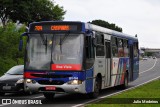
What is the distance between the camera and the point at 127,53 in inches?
1034

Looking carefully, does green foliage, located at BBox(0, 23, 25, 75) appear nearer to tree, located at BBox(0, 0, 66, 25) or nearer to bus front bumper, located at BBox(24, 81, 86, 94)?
tree, located at BBox(0, 0, 66, 25)

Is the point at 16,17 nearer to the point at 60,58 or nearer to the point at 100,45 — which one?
the point at 100,45

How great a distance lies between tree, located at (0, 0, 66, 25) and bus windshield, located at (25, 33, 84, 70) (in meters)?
35.8

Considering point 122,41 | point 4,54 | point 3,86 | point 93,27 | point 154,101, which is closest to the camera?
point 154,101

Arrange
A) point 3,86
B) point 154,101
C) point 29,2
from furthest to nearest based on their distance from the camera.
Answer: point 29,2 < point 3,86 < point 154,101

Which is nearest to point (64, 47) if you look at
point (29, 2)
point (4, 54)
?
point (4, 54)

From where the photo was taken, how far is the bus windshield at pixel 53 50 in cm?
1734

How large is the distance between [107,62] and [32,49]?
15.8ft

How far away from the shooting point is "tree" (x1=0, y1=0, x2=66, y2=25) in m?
53.1

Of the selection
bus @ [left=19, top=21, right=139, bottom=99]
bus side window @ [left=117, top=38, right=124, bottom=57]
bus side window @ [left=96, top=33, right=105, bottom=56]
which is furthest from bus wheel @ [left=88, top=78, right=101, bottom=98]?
bus side window @ [left=117, top=38, right=124, bottom=57]

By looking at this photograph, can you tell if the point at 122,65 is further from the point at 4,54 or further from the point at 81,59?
the point at 4,54

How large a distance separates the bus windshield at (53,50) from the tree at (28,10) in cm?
3577

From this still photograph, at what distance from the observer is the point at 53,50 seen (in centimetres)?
1744

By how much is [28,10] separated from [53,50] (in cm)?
3752
